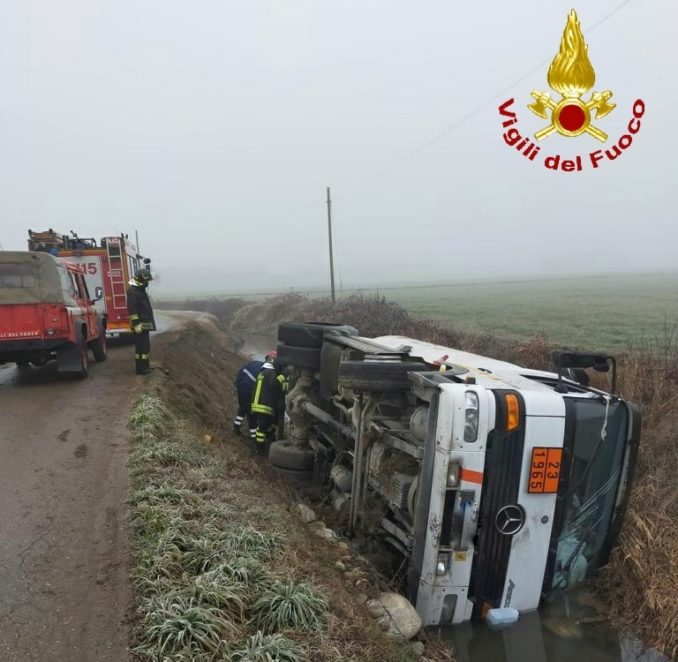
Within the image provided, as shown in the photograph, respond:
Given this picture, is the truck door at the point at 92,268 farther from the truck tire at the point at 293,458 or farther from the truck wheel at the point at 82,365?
the truck tire at the point at 293,458

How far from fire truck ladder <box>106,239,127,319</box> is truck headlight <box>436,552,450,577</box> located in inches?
506

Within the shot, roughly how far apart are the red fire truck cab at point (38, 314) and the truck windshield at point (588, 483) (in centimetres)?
751

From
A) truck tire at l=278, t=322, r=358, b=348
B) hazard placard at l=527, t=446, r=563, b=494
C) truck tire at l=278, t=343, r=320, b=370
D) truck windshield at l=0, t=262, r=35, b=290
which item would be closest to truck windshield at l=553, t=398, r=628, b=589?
hazard placard at l=527, t=446, r=563, b=494

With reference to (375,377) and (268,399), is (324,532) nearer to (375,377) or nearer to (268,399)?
(375,377)

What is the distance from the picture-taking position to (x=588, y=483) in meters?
4.11

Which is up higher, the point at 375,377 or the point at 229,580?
the point at 375,377

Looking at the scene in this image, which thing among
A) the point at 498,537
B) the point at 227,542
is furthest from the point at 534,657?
the point at 227,542

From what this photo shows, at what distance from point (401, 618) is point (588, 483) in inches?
66.9

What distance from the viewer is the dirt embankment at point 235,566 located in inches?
116

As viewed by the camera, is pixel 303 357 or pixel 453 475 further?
pixel 303 357

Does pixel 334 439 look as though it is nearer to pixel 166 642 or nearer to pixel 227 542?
pixel 227 542

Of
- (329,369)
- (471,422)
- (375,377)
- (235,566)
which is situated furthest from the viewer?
(329,369)

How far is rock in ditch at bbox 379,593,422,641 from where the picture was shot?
3.75 metres

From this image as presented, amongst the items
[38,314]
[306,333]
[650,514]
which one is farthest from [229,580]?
[38,314]
